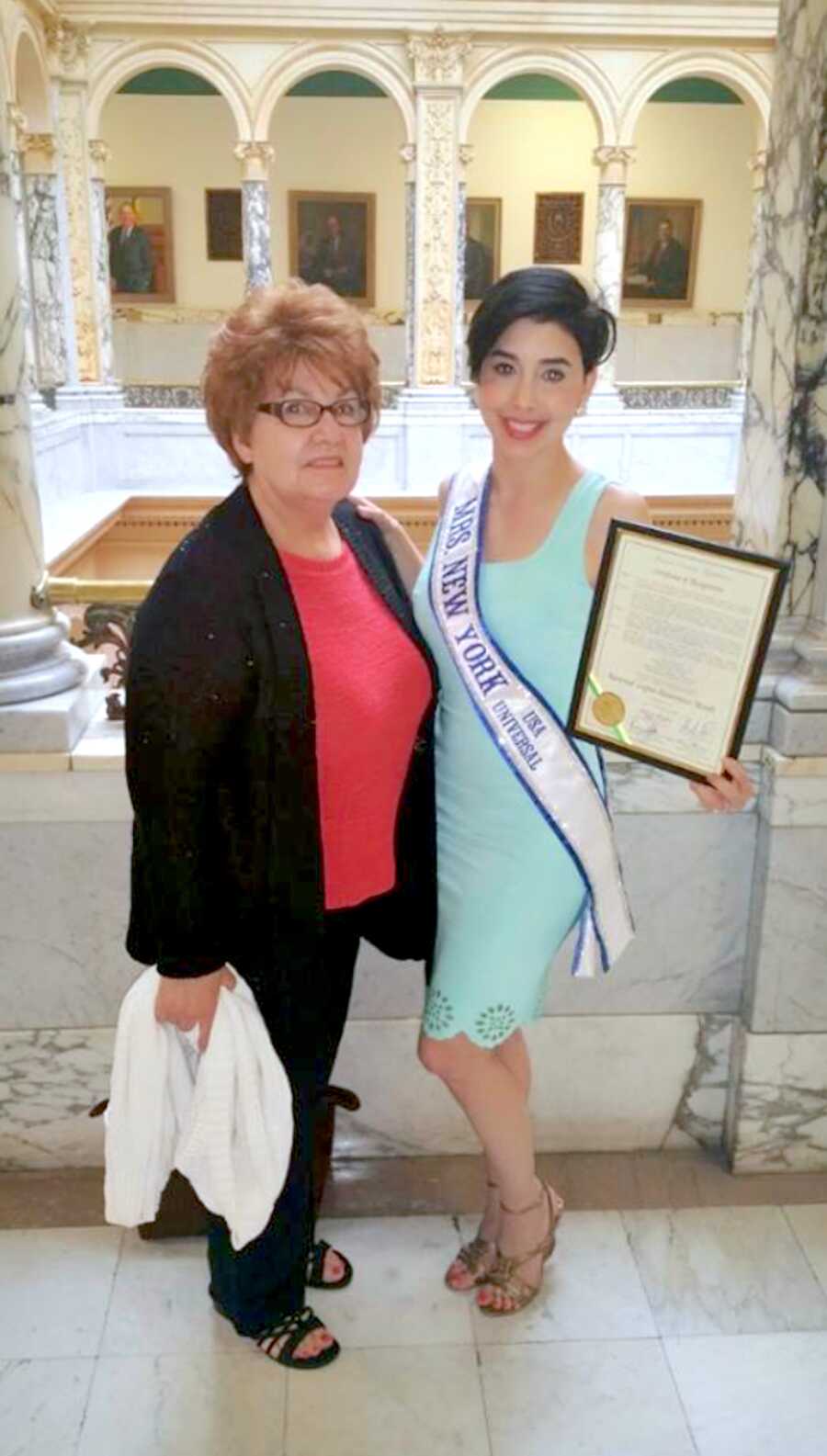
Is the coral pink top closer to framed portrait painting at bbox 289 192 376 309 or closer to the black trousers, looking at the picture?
the black trousers

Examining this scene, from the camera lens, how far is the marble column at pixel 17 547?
2.55 m

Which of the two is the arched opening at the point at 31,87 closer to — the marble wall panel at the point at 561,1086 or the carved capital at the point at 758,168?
the carved capital at the point at 758,168

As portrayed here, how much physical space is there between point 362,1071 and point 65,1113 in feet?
2.32

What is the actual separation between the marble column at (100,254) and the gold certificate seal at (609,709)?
11661 mm

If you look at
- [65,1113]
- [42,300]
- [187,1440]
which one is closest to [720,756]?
[187,1440]

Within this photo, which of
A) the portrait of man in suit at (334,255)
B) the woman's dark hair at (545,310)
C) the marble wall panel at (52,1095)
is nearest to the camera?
the woman's dark hair at (545,310)

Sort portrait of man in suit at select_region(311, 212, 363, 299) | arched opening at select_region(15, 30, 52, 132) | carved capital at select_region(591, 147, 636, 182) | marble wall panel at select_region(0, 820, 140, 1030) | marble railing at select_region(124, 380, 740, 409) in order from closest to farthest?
marble wall panel at select_region(0, 820, 140, 1030), arched opening at select_region(15, 30, 52, 132), carved capital at select_region(591, 147, 636, 182), marble railing at select_region(124, 380, 740, 409), portrait of man in suit at select_region(311, 212, 363, 299)

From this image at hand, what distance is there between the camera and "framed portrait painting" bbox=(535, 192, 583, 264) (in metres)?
14.8

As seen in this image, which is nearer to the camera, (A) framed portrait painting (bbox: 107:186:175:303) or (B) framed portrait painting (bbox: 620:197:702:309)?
(A) framed portrait painting (bbox: 107:186:175:303)

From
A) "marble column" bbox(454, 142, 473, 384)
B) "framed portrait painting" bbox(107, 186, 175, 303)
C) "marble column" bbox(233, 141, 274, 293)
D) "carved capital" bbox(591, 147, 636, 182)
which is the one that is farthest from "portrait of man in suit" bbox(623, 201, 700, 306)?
"framed portrait painting" bbox(107, 186, 175, 303)

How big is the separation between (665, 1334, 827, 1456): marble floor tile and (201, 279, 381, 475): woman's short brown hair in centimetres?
191

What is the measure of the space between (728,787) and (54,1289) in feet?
5.68

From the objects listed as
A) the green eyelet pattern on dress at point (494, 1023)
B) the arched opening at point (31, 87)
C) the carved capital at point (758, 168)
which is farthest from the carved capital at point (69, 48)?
the green eyelet pattern on dress at point (494, 1023)

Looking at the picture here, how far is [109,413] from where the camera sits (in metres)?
12.4
